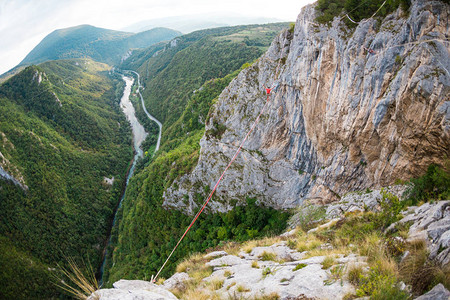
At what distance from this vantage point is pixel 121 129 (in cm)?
10806

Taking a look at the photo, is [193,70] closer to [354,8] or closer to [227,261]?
[354,8]

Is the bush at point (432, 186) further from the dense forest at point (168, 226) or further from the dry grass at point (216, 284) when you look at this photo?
the dense forest at point (168, 226)

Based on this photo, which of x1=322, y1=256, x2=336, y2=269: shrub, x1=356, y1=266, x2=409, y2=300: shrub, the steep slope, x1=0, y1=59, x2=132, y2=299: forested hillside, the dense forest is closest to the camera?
x1=356, y1=266, x2=409, y2=300: shrub

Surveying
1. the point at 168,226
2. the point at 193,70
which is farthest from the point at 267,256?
the point at 193,70

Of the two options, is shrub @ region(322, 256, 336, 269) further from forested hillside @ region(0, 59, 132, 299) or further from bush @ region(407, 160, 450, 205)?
forested hillside @ region(0, 59, 132, 299)

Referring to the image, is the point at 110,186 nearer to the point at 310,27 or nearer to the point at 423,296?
the point at 310,27

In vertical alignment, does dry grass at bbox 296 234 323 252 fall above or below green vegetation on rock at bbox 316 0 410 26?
below

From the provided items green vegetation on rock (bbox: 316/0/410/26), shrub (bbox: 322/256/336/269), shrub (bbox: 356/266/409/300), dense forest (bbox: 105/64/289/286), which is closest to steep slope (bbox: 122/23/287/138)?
dense forest (bbox: 105/64/289/286)

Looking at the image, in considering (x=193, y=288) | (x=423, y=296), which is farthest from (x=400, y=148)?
(x=193, y=288)

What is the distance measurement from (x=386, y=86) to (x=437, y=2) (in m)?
4.78

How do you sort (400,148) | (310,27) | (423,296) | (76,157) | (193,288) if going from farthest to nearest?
1. (76,157)
2. (310,27)
3. (400,148)
4. (193,288)
5. (423,296)

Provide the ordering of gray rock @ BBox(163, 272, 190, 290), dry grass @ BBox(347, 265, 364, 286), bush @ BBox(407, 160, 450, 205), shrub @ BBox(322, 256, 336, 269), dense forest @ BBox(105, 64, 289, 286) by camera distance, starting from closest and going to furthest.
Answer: dry grass @ BBox(347, 265, 364, 286) < shrub @ BBox(322, 256, 336, 269) < gray rock @ BBox(163, 272, 190, 290) < bush @ BBox(407, 160, 450, 205) < dense forest @ BBox(105, 64, 289, 286)

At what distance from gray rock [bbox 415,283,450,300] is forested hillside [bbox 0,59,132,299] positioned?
7040cm

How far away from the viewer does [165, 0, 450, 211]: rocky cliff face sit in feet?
41.1
